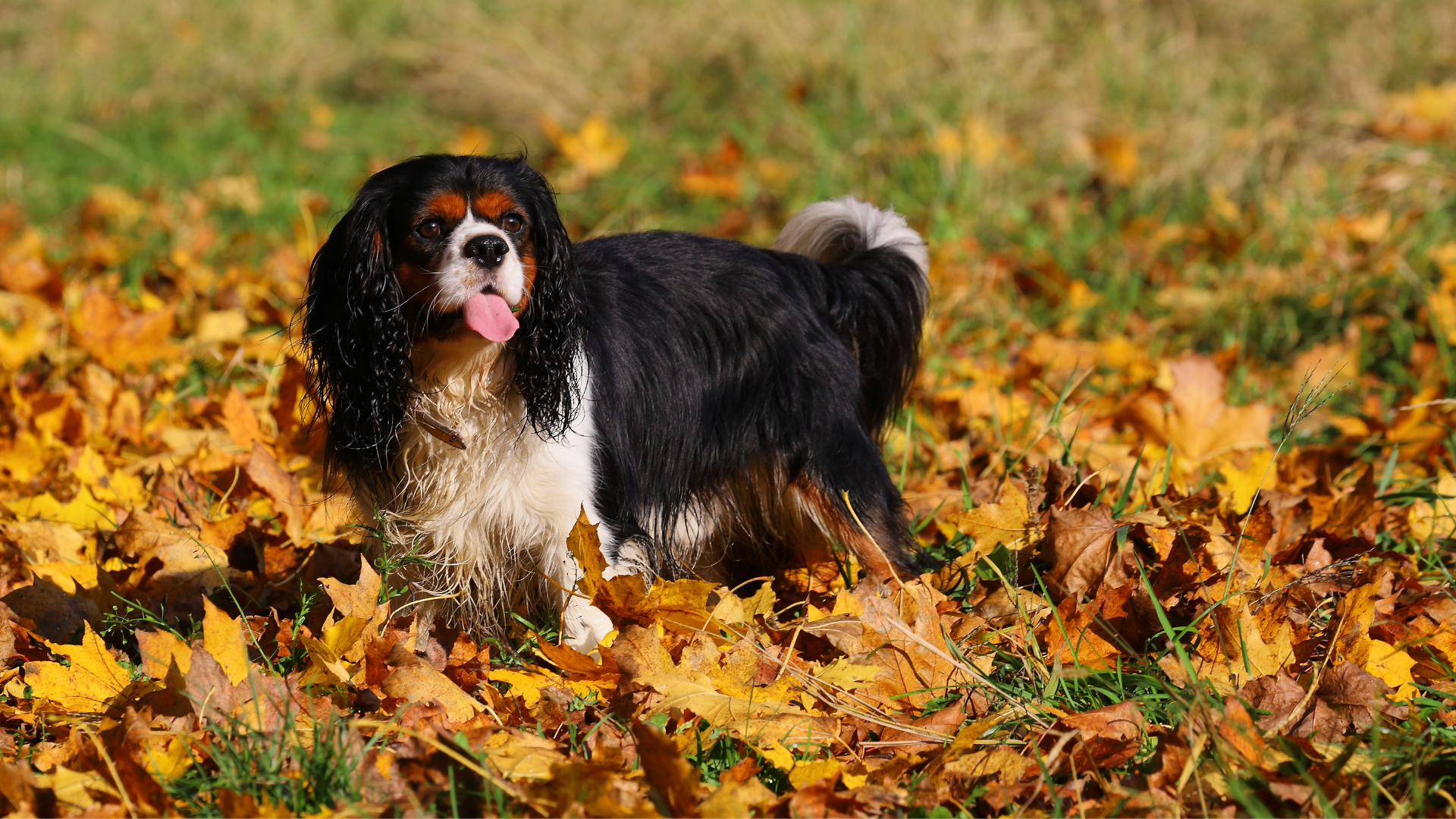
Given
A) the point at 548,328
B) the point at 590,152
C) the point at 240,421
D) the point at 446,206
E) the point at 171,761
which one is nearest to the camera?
the point at 171,761

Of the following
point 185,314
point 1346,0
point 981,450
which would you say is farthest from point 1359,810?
point 1346,0

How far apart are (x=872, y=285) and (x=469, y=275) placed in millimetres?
1332

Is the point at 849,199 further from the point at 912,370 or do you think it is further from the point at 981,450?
the point at 981,450

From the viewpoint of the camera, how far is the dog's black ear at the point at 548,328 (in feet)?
9.12

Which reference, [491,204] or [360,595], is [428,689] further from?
[491,204]

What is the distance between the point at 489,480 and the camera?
291 centimetres

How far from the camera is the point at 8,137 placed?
8.57 m

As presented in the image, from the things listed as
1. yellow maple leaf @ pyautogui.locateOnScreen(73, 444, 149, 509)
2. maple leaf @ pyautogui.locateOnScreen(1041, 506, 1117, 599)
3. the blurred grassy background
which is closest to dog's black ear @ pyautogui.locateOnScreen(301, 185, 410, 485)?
yellow maple leaf @ pyautogui.locateOnScreen(73, 444, 149, 509)

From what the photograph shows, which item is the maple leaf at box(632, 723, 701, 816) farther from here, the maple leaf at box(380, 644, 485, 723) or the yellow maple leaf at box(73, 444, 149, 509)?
the yellow maple leaf at box(73, 444, 149, 509)

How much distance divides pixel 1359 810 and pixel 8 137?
9.16 meters

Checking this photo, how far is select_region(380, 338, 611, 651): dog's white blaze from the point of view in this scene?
9.38 feet

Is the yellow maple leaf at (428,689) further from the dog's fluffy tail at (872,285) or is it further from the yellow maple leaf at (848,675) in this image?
the dog's fluffy tail at (872,285)

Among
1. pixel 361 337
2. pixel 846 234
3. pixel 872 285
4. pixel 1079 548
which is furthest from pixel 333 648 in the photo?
pixel 846 234

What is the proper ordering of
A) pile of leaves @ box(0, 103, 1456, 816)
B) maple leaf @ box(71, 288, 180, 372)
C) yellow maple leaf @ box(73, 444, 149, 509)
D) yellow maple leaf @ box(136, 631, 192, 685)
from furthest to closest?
maple leaf @ box(71, 288, 180, 372), yellow maple leaf @ box(73, 444, 149, 509), yellow maple leaf @ box(136, 631, 192, 685), pile of leaves @ box(0, 103, 1456, 816)
